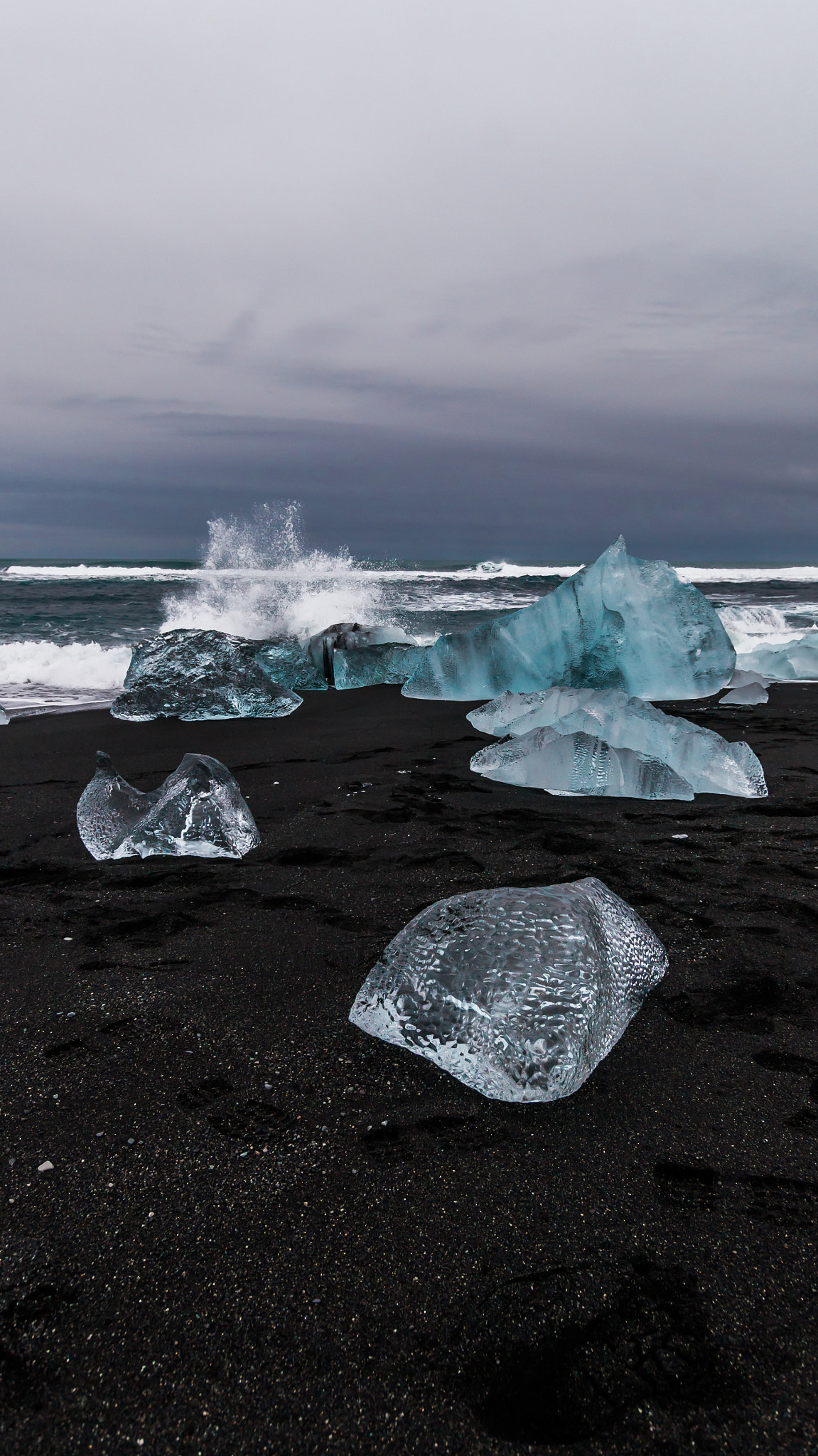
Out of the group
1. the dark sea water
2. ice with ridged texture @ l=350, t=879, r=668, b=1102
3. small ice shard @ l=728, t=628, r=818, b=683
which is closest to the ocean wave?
the dark sea water

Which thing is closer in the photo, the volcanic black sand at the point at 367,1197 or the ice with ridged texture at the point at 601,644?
the volcanic black sand at the point at 367,1197

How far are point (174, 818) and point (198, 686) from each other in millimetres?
2943

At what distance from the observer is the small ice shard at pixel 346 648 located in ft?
21.9

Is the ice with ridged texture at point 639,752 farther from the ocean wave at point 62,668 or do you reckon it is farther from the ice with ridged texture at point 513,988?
the ocean wave at point 62,668

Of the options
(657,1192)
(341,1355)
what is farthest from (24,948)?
(657,1192)

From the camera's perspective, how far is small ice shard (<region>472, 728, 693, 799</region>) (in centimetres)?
311

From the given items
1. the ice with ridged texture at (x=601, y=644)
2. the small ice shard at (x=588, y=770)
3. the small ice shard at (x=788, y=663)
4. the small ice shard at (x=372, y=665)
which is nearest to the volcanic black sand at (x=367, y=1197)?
the small ice shard at (x=588, y=770)

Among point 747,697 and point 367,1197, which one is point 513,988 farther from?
point 747,697

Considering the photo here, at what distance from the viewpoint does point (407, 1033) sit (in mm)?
1457

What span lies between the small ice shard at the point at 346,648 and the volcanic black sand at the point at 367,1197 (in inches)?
178

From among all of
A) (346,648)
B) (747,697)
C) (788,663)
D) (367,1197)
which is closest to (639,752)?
(367,1197)

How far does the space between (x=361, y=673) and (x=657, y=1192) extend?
5727 mm

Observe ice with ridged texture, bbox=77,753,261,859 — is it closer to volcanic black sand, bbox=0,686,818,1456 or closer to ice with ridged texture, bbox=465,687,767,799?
volcanic black sand, bbox=0,686,818,1456

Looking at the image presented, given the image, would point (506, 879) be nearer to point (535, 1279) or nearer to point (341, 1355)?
point (535, 1279)
